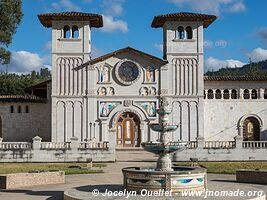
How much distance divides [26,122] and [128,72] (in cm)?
1048

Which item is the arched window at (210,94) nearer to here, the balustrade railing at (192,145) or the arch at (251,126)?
the arch at (251,126)

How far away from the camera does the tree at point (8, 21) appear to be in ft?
120

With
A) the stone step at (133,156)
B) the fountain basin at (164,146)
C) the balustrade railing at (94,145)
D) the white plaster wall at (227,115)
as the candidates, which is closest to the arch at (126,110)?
the stone step at (133,156)

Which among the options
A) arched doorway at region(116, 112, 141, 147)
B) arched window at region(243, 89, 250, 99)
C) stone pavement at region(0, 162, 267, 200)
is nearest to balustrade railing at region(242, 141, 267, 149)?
arched window at region(243, 89, 250, 99)

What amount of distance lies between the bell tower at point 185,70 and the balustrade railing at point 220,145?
13.3 ft

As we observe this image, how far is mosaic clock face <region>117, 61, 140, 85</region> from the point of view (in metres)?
40.5

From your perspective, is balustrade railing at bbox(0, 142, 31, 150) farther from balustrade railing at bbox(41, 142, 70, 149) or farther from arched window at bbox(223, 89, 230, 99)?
arched window at bbox(223, 89, 230, 99)

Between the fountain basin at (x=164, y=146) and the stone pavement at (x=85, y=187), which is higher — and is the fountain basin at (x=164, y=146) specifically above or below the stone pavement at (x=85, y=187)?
above

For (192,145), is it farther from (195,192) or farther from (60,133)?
(195,192)

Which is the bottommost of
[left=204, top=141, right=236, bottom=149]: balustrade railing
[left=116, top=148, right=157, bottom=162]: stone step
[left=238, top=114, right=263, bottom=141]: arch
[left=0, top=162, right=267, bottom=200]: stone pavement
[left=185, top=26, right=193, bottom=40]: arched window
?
[left=0, top=162, right=267, bottom=200]: stone pavement

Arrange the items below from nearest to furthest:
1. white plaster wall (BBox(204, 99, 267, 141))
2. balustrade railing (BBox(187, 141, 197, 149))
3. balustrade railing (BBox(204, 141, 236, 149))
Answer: balustrade railing (BBox(187, 141, 197, 149)) < balustrade railing (BBox(204, 141, 236, 149)) < white plaster wall (BBox(204, 99, 267, 141))

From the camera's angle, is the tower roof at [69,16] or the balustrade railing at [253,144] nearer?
the balustrade railing at [253,144]

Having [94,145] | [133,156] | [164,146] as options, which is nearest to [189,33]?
[133,156]

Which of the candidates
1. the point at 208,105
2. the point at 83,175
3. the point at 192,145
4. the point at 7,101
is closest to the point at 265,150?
the point at 192,145
